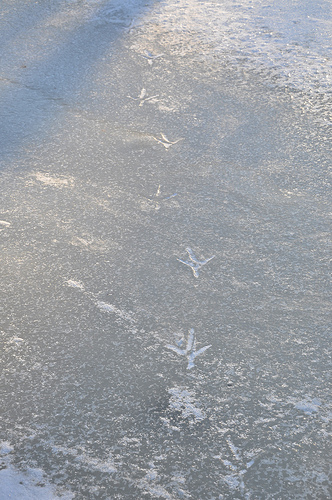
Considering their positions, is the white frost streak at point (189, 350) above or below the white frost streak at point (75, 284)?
below

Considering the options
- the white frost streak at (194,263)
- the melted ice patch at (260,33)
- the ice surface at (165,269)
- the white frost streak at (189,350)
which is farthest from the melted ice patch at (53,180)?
the melted ice patch at (260,33)

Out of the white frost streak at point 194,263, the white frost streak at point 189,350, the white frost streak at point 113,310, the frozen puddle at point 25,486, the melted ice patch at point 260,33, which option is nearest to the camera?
the frozen puddle at point 25,486

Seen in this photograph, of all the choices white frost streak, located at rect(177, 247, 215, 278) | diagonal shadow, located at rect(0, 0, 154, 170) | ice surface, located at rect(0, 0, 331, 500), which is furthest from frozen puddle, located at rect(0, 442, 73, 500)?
diagonal shadow, located at rect(0, 0, 154, 170)

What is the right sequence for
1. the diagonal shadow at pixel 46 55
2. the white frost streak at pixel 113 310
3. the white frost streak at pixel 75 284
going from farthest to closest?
the diagonal shadow at pixel 46 55, the white frost streak at pixel 75 284, the white frost streak at pixel 113 310

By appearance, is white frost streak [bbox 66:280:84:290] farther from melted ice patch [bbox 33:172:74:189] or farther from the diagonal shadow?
the diagonal shadow

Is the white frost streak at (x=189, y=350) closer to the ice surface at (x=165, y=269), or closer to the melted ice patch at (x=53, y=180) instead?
the ice surface at (x=165, y=269)

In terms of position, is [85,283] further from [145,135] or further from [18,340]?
[145,135]

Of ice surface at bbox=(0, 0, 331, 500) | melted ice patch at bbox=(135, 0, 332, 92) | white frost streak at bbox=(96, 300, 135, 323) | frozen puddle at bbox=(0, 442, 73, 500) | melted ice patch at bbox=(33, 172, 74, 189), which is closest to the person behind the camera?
frozen puddle at bbox=(0, 442, 73, 500)

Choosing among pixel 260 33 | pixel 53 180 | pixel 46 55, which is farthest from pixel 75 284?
pixel 260 33

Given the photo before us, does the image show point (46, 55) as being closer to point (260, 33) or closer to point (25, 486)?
point (260, 33)

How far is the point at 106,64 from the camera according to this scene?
156 inches

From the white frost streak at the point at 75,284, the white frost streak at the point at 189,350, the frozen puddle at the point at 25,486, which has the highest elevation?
the white frost streak at the point at 75,284

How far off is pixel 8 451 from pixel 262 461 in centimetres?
85

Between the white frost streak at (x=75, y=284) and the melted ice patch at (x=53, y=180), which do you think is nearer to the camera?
the white frost streak at (x=75, y=284)
